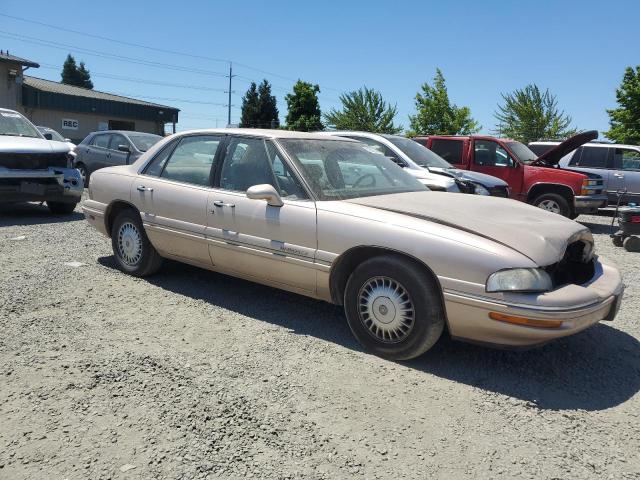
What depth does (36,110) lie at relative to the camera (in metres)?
32.4

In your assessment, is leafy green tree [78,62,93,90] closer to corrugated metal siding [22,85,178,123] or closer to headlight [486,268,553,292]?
corrugated metal siding [22,85,178,123]

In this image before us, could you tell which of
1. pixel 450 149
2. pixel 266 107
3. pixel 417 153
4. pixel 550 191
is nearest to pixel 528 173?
pixel 550 191

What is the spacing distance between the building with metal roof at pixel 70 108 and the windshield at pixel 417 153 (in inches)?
1097

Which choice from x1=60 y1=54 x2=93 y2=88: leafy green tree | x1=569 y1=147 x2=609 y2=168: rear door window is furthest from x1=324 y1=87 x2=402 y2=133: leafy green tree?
x1=60 y1=54 x2=93 y2=88: leafy green tree

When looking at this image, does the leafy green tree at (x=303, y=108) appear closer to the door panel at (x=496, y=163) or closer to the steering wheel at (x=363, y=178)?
the door panel at (x=496, y=163)

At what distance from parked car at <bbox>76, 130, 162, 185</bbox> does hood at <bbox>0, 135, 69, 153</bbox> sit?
2.68m

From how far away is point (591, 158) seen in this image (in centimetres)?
1309

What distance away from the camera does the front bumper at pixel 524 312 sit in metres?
3.13

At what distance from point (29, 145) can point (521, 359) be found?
7.88m

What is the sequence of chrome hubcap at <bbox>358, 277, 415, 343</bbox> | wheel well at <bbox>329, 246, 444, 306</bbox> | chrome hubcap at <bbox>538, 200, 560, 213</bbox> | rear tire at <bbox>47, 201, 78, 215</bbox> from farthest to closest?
chrome hubcap at <bbox>538, 200, 560, 213</bbox> < rear tire at <bbox>47, 201, 78, 215</bbox> < wheel well at <bbox>329, 246, 444, 306</bbox> < chrome hubcap at <bbox>358, 277, 415, 343</bbox>

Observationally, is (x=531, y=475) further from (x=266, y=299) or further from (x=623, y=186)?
(x=623, y=186)

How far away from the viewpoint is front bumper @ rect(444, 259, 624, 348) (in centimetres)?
313

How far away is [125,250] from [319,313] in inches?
85.8

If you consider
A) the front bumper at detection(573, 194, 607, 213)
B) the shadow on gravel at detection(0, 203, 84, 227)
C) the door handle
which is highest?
the door handle
